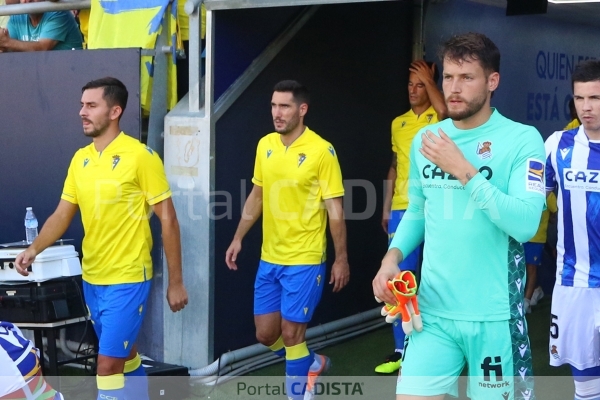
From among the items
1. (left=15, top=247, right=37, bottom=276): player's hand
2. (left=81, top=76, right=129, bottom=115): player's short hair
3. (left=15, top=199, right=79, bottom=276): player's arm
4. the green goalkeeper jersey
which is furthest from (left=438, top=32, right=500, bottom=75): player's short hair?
(left=15, top=247, right=37, bottom=276): player's hand

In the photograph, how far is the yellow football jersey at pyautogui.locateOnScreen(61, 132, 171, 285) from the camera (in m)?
5.10

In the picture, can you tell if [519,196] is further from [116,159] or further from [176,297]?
[116,159]

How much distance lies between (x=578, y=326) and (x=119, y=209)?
2617 millimetres

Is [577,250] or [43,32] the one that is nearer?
[577,250]

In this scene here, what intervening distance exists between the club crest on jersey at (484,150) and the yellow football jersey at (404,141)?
3418 millimetres

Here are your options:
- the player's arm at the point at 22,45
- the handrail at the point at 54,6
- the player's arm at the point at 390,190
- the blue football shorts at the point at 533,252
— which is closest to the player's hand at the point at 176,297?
the player's arm at the point at 390,190

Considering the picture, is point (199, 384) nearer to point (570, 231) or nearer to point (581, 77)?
point (570, 231)

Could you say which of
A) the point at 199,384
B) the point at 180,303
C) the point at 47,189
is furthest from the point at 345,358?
the point at 47,189

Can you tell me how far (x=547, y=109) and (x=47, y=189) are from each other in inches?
221

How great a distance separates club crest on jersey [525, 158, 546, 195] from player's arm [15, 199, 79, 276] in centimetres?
302

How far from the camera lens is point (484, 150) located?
11.0ft

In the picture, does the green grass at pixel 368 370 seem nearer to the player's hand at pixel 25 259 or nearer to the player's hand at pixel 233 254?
the player's hand at pixel 233 254

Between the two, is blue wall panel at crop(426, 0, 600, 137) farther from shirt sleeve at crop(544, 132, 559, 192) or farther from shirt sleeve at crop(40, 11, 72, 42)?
shirt sleeve at crop(544, 132, 559, 192)

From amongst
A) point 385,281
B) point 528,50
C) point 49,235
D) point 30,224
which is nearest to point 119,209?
point 49,235
